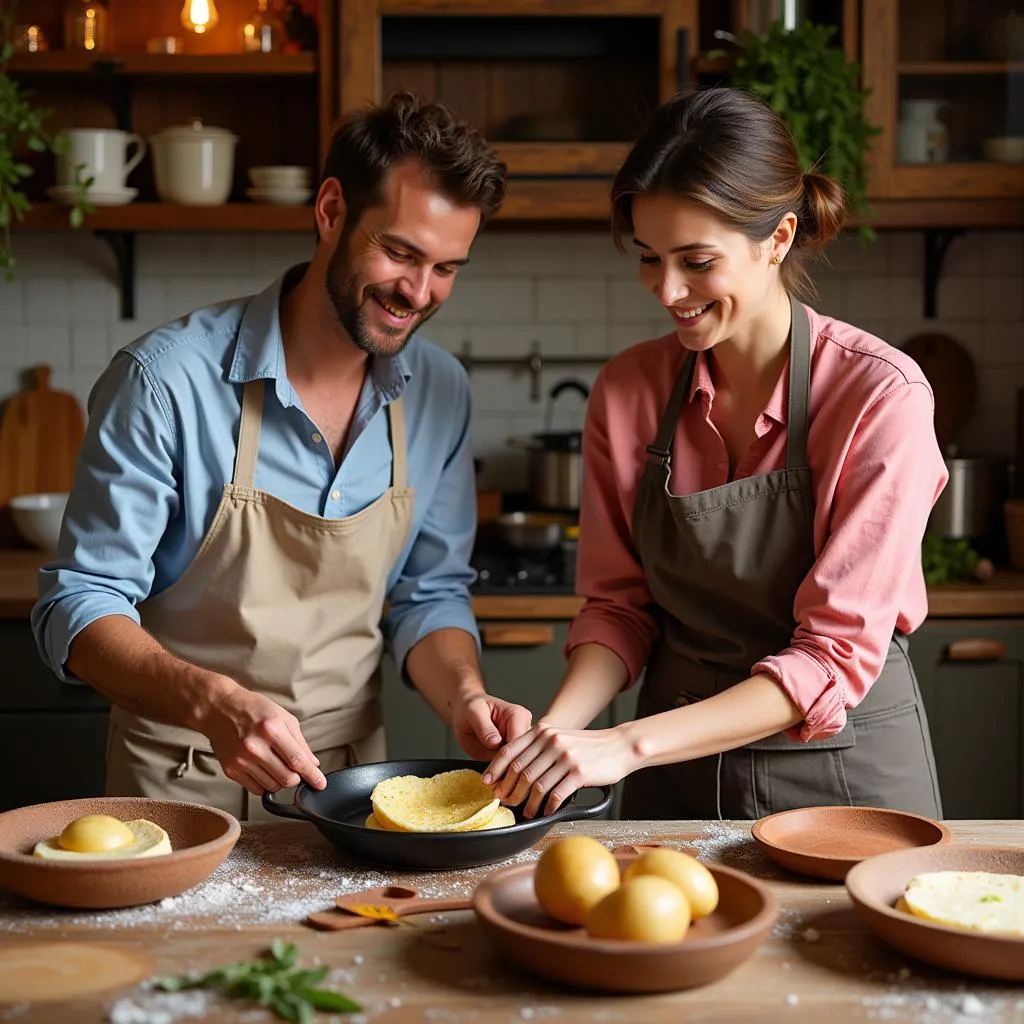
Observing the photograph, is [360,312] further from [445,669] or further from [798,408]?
[798,408]

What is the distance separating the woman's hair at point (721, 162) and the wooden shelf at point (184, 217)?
1700 millimetres

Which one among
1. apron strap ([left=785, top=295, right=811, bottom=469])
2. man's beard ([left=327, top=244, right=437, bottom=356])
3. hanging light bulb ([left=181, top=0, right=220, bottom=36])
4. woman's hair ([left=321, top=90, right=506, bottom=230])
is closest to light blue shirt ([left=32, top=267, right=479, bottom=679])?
man's beard ([left=327, top=244, right=437, bottom=356])

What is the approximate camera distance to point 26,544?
3729 millimetres

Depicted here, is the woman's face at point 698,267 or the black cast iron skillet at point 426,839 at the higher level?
the woman's face at point 698,267

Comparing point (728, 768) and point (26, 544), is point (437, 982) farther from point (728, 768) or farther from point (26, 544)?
point (26, 544)

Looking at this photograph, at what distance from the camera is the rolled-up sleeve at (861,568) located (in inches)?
69.4

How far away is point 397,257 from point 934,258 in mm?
2141

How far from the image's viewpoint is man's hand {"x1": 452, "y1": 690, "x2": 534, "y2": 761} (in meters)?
1.84

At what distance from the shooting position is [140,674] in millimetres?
1857

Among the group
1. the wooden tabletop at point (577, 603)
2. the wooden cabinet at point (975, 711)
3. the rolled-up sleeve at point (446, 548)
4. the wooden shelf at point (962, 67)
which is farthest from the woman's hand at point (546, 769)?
the wooden shelf at point (962, 67)

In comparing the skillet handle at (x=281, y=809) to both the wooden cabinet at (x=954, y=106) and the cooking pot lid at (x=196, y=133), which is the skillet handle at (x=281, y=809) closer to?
the cooking pot lid at (x=196, y=133)

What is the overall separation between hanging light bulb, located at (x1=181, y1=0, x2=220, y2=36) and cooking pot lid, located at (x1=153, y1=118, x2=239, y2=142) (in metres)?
0.26

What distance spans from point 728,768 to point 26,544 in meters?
2.39

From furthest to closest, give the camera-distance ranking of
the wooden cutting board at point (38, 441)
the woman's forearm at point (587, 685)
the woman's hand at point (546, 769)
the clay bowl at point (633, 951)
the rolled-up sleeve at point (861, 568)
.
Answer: the wooden cutting board at point (38, 441) → the woman's forearm at point (587, 685) → the rolled-up sleeve at point (861, 568) → the woman's hand at point (546, 769) → the clay bowl at point (633, 951)
